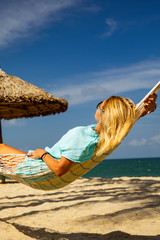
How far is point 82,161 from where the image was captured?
2.06m

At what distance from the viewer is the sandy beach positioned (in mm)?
3018

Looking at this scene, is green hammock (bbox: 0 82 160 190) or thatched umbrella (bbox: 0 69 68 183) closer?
green hammock (bbox: 0 82 160 190)

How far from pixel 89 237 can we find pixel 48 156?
127 cm

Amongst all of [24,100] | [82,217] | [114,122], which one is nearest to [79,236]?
[82,217]

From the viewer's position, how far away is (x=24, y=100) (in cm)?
630

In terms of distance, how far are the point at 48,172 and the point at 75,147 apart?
34 cm

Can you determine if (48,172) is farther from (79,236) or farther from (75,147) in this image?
(79,236)

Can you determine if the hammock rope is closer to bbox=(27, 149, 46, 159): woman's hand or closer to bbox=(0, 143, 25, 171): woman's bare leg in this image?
bbox=(0, 143, 25, 171): woman's bare leg

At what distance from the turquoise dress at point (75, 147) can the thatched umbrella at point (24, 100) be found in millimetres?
4198

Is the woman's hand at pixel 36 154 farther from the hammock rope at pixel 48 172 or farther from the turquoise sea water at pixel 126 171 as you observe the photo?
the turquoise sea water at pixel 126 171

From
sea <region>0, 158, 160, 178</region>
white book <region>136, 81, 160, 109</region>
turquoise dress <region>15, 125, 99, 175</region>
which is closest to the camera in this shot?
turquoise dress <region>15, 125, 99, 175</region>

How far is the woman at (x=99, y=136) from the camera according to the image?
204 centimetres

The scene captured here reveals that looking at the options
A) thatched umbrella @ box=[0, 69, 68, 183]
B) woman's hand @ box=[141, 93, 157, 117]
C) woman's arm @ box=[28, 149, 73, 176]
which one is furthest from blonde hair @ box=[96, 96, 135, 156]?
thatched umbrella @ box=[0, 69, 68, 183]

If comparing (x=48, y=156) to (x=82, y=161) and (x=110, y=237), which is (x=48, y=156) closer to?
(x=82, y=161)
